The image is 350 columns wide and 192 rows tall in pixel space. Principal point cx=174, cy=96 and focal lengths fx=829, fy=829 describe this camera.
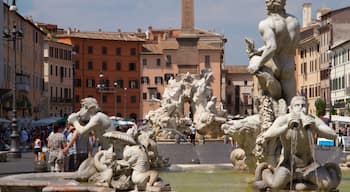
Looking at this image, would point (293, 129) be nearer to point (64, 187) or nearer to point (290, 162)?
point (290, 162)

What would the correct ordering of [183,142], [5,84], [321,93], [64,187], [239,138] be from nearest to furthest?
1. [64,187]
2. [239,138]
3. [183,142]
4. [5,84]
5. [321,93]

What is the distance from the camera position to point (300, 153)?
9.03 meters

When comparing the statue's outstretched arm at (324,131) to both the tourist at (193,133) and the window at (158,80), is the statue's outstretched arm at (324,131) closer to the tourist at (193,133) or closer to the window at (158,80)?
the tourist at (193,133)

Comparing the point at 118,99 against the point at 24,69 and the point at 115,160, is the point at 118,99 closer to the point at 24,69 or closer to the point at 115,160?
the point at 24,69

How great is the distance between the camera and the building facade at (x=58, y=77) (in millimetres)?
84812

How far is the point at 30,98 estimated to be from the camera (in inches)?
2704

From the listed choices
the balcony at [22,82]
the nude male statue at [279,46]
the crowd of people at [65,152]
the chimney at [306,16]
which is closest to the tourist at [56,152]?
the crowd of people at [65,152]

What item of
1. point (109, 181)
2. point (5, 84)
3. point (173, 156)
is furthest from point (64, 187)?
point (5, 84)

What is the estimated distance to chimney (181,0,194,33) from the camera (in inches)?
1612

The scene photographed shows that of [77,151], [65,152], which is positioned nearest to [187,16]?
[77,151]

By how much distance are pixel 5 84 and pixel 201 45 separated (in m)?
50.8

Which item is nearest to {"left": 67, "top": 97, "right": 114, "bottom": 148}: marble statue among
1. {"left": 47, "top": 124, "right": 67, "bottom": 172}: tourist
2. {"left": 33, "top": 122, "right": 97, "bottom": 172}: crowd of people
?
{"left": 33, "top": 122, "right": 97, "bottom": 172}: crowd of people

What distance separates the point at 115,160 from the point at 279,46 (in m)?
3.26

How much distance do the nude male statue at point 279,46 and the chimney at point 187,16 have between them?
2907 centimetres
